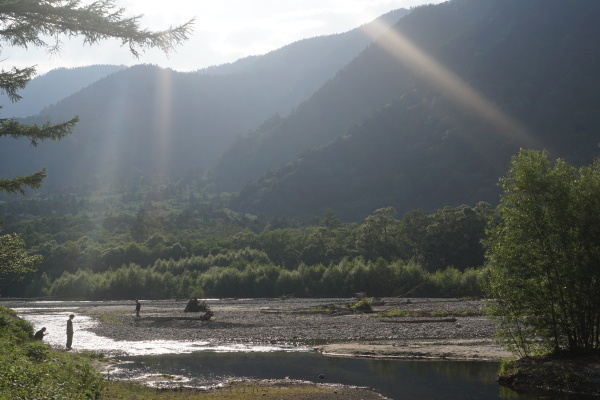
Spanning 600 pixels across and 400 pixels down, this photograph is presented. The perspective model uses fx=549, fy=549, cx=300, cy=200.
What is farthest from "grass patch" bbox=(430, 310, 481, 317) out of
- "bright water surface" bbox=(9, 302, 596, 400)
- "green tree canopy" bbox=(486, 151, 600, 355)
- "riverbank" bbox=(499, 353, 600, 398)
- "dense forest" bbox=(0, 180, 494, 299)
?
"dense forest" bbox=(0, 180, 494, 299)

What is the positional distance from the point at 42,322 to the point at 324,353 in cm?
3514

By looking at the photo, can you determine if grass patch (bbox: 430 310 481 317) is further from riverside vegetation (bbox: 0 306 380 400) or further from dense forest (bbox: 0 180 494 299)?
dense forest (bbox: 0 180 494 299)

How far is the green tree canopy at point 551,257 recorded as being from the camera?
71.5 ft

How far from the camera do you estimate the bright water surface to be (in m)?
21.7

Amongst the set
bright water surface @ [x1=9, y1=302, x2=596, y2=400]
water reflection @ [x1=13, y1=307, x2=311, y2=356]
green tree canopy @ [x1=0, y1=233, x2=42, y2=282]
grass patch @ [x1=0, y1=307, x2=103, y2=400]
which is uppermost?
green tree canopy @ [x1=0, y1=233, x2=42, y2=282]

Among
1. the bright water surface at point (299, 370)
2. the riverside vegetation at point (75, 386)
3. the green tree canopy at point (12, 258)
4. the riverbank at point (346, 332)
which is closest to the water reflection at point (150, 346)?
the bright water surface at point (299, 370)

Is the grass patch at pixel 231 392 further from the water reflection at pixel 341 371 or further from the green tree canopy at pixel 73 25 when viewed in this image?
the green tree canopy at pixel 73 25

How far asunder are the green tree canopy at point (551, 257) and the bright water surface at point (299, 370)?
10.3 feet

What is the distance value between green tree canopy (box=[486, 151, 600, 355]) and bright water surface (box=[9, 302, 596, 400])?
3.14 metres

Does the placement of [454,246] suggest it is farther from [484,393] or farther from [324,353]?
[484,393]

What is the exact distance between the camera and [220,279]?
4267 inches

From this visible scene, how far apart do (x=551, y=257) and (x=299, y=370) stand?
12.4 meters

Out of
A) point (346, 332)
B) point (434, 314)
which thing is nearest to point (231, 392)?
point (346, 332)

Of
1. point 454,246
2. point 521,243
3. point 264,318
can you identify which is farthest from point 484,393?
point 454,246
